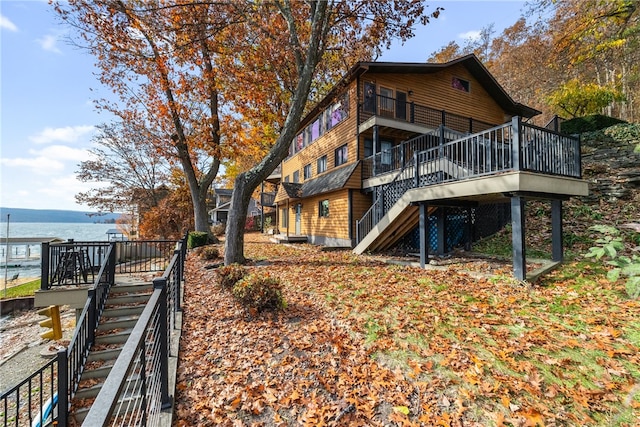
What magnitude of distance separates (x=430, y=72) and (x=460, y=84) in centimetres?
293

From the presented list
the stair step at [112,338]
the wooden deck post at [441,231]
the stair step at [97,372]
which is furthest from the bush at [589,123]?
the stair step at [97,372]

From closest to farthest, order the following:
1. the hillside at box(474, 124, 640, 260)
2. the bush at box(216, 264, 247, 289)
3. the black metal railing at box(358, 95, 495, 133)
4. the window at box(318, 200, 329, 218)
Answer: the bush at box(216, 264, 247, 289) → the hillside at box(474, 124, 640, 260) → the black metal railing at box(358, 95, 495, 133) → the window at box(318, 200, 329, 218)

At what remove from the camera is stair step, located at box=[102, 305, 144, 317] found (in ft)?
22.4

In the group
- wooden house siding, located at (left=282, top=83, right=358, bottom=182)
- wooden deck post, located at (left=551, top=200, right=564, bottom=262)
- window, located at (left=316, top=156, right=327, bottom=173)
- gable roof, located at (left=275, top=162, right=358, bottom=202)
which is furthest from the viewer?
window, located at (left=316, top=156, right=327, bottom=173)

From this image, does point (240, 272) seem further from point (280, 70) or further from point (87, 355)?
point (280, 70)

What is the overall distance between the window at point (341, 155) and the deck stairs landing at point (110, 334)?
11.5 m

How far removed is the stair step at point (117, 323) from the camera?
6.43 m

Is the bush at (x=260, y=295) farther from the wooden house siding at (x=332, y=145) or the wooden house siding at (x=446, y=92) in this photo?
the wooden house siding at (x=446, y=92)

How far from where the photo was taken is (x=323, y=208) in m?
17.2

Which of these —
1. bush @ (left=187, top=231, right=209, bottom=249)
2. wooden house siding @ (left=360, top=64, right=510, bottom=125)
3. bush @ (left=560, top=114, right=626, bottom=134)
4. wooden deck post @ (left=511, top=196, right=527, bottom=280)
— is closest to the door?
bush @ (left=187, top=231, right=209, bottom=249)

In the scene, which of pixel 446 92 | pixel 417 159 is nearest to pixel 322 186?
pixel 417 159

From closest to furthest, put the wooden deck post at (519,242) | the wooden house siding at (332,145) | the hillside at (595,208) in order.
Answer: the wooden deck post at (519,242) < the hillside at (595,208) < the wooden house siding at (332,145)

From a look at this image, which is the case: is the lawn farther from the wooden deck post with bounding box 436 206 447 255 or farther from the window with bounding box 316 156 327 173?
the wooden deck post with bounding box 436 206 447 255

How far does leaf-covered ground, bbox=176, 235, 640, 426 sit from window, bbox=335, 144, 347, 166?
1078cm
